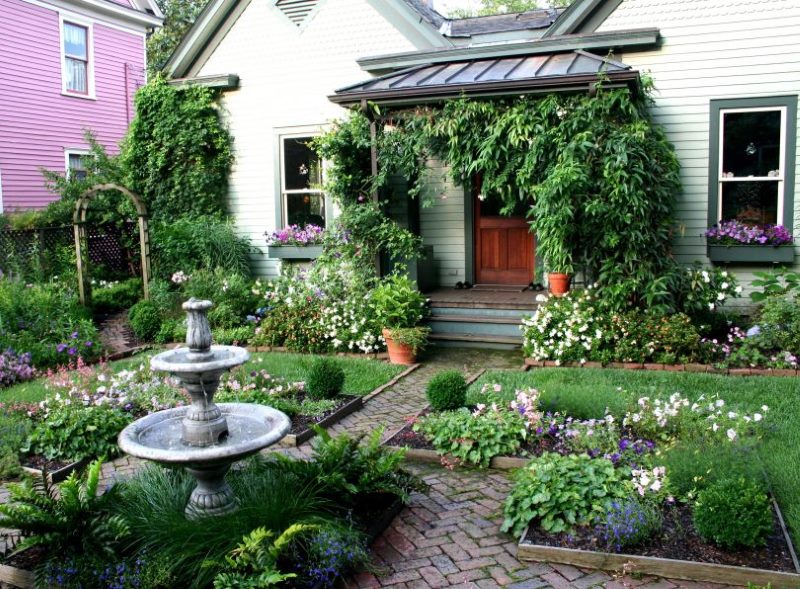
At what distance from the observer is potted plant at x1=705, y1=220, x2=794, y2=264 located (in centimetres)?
947

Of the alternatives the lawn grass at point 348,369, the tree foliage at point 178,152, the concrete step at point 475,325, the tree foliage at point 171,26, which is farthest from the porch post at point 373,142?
the tree foliage at point 171,26

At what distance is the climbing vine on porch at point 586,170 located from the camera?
28.1 feet

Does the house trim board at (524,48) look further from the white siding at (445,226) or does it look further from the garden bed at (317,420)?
the garden bed at (317,420)

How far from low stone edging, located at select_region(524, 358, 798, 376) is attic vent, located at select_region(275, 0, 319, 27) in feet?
24.8

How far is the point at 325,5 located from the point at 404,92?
3556mm

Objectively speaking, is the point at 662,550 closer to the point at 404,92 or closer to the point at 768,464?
the point at 768,464

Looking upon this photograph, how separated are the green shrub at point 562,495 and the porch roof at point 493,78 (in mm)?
5741

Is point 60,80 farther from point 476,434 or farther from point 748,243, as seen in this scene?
point 476,434

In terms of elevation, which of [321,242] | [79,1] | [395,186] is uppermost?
[79,1]

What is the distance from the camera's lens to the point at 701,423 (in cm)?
552

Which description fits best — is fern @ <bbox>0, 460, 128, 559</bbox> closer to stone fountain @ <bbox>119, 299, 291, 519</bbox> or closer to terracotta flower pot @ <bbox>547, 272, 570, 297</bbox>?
stone fountain @ <bbox>119, 299, 291, 519</bbox>

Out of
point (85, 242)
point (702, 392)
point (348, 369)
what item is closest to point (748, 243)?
point (702, 392)

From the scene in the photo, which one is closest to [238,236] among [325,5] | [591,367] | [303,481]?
[325,5]

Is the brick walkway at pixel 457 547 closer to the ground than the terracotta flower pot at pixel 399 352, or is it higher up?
closer to the ground
